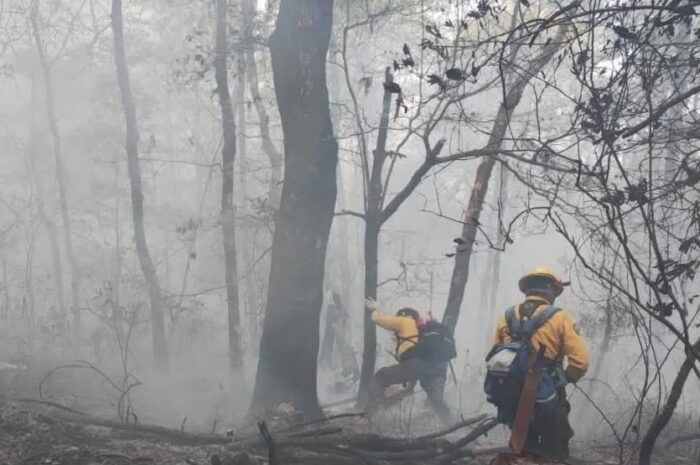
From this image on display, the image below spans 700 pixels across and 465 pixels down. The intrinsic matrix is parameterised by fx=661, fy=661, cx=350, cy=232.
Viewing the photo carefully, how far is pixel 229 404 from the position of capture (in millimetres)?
11562

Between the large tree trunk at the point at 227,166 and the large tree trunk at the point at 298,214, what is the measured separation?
16.4ft

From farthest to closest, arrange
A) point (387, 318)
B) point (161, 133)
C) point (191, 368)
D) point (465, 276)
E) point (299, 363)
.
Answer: point (161, 133) → point (191, 368) → point (465, 276) → point (387, 318) → point (299, 363)

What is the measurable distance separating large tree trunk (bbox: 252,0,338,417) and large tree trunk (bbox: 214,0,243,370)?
4993mm

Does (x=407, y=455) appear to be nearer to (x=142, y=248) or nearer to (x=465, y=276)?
(x=465, y=276)

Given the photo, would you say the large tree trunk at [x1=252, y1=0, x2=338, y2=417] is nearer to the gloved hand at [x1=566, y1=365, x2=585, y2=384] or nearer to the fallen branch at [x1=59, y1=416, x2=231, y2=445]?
the fallen branch at [x1=59, y1=416, x2=231, y2=445]

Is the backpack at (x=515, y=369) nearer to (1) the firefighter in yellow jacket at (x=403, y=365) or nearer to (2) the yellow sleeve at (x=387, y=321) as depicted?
(2) the yellow sleeve at (x=387, y=321)

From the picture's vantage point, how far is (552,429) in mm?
5215

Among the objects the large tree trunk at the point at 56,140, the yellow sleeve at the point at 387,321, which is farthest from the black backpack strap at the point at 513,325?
the large tree trunk at the point at 56,140

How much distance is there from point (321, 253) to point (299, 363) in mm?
1270

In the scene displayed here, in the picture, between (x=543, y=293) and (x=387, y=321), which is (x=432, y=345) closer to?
(x=387, y=321)

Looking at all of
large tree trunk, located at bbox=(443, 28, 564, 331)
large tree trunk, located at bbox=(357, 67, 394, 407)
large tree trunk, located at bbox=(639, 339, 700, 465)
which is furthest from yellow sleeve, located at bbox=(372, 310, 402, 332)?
large tree trunk, located at bbox=(639, 339, 700, 465)

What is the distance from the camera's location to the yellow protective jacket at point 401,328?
28.0ft

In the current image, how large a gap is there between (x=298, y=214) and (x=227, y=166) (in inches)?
222

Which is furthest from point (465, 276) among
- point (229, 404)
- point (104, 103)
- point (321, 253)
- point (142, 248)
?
point (104, 103)
